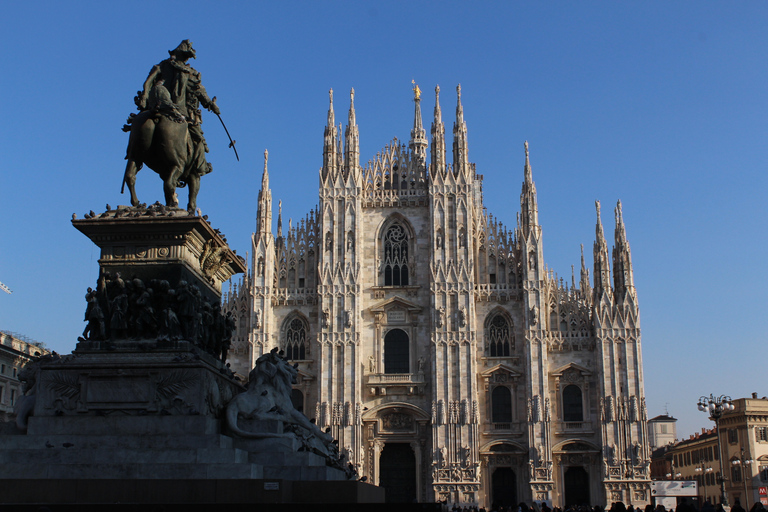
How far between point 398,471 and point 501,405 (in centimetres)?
586

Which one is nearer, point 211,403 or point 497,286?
point 211,403

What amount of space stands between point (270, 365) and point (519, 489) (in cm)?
3106

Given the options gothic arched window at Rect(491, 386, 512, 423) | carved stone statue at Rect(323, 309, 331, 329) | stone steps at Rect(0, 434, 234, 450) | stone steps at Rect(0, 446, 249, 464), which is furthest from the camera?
carved stone statue at Rect(323, 309, 331, 329)

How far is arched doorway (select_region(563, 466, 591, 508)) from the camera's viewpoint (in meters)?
40.2

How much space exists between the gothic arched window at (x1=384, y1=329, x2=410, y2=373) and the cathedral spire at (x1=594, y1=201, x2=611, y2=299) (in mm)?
9642

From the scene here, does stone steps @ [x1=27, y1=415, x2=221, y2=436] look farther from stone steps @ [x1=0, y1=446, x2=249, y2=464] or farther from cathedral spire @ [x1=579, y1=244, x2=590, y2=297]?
cathedral spire @ [x1=579, y1=244, x2=590, y2=297]

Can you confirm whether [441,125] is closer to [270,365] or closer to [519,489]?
[519,489]

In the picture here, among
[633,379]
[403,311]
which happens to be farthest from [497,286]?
[633,379]

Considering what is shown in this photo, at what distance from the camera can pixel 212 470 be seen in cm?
945

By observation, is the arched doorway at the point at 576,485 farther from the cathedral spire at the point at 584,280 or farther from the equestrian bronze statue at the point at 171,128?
the equestrian bronze statue at the point at 171,128

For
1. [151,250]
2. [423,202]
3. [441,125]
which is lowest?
[151,250]

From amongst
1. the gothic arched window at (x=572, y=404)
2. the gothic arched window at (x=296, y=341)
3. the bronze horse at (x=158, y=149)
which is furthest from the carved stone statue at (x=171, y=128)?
the gothic arched window at (x=572, y=404)

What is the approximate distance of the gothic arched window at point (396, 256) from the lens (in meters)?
43.5

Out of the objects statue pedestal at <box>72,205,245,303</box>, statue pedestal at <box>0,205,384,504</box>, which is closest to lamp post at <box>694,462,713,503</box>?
statue pedestal at <box>0,205,384,504</box>
